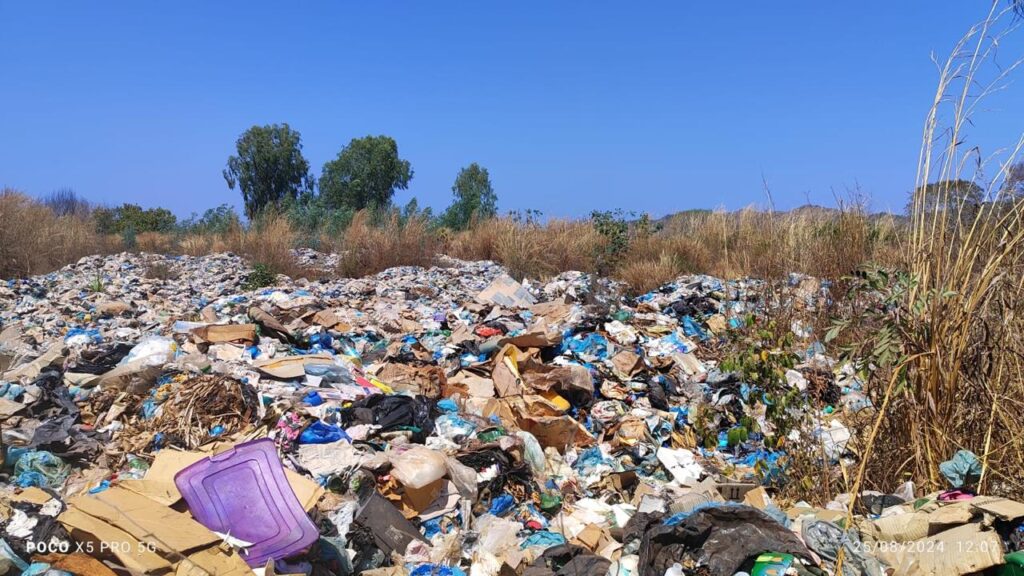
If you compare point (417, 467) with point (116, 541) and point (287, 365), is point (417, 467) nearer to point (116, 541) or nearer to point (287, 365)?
point (116, 541)

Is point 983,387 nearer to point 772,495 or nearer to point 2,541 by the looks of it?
point 772,495

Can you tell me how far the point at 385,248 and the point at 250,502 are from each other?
1018 centimetres

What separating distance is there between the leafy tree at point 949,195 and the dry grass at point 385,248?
413 inches

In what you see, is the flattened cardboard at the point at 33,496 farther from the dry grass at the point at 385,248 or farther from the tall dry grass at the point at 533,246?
the dry grass at the point at 385,248

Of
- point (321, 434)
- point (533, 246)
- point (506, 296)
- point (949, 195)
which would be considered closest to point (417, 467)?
point (321, 434)

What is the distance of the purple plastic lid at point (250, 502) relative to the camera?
2701 millimetres

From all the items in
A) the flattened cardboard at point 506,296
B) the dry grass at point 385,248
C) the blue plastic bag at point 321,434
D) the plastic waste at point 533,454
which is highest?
the dry grass at point 385,248

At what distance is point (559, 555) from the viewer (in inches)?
107

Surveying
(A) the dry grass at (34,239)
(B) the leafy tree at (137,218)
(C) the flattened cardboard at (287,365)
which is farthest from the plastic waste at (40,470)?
(B) the leafy tree at (137,218)

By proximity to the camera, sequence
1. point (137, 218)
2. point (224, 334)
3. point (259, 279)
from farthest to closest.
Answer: point (137, 218) < point (259, 279) < point (224, 334)

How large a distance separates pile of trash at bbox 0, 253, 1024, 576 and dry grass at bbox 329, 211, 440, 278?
529cm

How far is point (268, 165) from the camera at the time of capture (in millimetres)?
34844

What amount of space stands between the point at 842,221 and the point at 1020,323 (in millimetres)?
5044

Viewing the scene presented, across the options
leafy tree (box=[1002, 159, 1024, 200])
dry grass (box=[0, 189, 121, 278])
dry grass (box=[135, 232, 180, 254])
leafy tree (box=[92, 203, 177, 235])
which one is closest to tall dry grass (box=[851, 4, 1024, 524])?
leafy tree (box=[1002, 159, 1024, 200])
